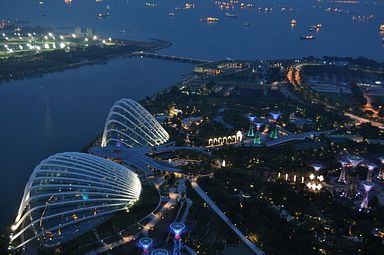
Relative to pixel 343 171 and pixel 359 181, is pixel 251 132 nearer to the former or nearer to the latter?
pixel 343 171

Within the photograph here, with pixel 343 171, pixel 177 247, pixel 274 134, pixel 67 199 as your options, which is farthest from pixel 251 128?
pixel 67 199

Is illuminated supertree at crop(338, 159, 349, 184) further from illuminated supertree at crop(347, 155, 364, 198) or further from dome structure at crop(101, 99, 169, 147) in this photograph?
dome structure at crop(101, 99, 169, 147)

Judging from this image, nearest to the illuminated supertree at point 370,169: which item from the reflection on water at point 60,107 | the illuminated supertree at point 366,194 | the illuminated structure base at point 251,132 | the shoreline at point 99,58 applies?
the illuminated supertree at point 366,194

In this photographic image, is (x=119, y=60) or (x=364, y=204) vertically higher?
(x=119, y=60)

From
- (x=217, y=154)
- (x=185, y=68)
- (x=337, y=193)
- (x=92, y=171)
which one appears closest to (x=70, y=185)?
(x=92, y=171)

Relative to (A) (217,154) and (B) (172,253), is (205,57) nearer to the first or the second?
(A) (217,154)

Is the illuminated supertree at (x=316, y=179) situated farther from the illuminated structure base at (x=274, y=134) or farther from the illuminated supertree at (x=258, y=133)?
the illuminated structure base at (x=274, y=134)
